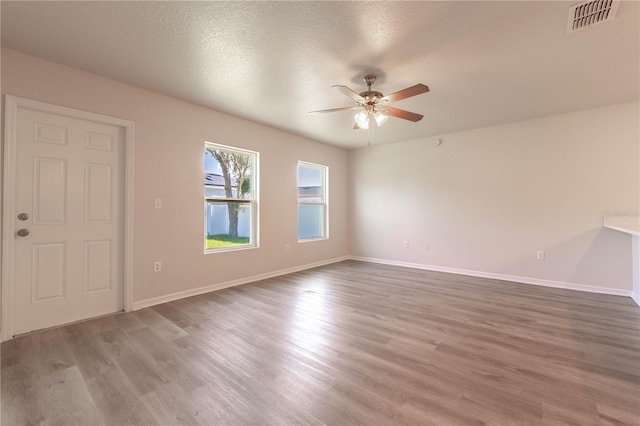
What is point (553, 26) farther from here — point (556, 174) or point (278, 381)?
point (278, 381)

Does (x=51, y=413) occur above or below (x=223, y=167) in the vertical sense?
below

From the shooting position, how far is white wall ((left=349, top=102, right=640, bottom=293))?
11.8 ft

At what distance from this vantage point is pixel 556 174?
13.1 feet

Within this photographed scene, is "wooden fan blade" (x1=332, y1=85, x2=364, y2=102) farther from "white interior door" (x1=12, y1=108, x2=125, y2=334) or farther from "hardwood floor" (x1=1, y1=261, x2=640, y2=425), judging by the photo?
"white interior door" (x1=12, y1=108, x2=125, y2=334)

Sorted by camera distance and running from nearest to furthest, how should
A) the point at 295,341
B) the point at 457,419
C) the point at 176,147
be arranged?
the point at 457,419 < the point at 295,341 < the point at 176,147

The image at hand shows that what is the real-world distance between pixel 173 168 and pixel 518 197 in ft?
16.4

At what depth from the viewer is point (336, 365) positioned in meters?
1.96

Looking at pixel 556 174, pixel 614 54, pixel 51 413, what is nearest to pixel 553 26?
pixel 614 54

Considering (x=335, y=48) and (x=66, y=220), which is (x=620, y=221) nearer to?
(x=335, y=48)

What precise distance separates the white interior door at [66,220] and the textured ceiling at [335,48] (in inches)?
27.7

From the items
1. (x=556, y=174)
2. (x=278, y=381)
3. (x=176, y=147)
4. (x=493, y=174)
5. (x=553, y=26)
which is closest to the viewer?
(x=278, y=381)

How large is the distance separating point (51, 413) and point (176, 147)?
2766 mm

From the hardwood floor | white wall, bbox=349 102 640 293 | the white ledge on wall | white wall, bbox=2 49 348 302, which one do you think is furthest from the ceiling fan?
the white ledge on wall

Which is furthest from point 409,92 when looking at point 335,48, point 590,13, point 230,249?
point 230,249
